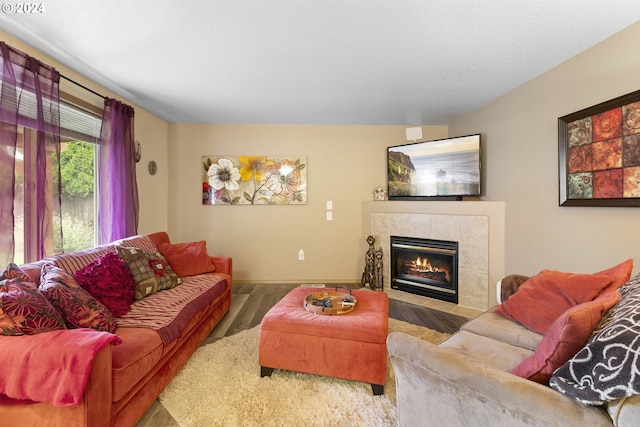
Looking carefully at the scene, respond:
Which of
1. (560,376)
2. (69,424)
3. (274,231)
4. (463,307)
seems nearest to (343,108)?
(274,231)

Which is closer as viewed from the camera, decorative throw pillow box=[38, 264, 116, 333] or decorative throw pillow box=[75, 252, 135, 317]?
decorative throw pillow box=[38, 264, 116, 333]

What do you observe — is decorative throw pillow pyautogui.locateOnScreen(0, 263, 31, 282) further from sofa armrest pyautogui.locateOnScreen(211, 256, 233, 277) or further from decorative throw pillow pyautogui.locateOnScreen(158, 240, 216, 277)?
sofa armrest pyautogui.locateOnScreen(211, 256, 233, 277)

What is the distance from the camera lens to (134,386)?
55.8 inches

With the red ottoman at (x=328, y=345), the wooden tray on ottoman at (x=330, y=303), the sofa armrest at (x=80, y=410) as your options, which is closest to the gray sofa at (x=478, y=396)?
the red ottoman at (x=328, y=345)

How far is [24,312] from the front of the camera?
48.6 inches

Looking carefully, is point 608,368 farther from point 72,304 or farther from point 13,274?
point 13,274

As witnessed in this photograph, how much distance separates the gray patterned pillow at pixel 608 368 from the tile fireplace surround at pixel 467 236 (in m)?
2.26

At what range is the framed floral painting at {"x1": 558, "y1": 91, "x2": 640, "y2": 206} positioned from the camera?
1.75 m

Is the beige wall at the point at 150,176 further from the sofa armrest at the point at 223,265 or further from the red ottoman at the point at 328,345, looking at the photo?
the red ottoman at the point at 328,345

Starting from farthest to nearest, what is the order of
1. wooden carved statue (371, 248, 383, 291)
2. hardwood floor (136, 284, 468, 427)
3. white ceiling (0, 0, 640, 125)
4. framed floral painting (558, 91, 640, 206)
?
wooden carved statue (371, 248, 383, 291) < hardwood floor (136, 284, 468, 427) < framed floral painting (558, 91, 640, 206) < white ceiling (0, 0, 640, 125)

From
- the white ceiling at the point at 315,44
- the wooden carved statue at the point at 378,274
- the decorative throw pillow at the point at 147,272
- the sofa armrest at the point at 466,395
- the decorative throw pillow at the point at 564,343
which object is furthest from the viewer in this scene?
the wooden carved statue at the point at 378,274

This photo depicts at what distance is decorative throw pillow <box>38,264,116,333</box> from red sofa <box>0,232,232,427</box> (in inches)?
4.2

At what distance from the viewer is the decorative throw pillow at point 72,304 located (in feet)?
4.71

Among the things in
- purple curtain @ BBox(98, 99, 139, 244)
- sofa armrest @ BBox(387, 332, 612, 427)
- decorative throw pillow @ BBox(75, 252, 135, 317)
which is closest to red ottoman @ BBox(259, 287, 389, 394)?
sofa armrest @ BBox(387, 332, 612, 427)
